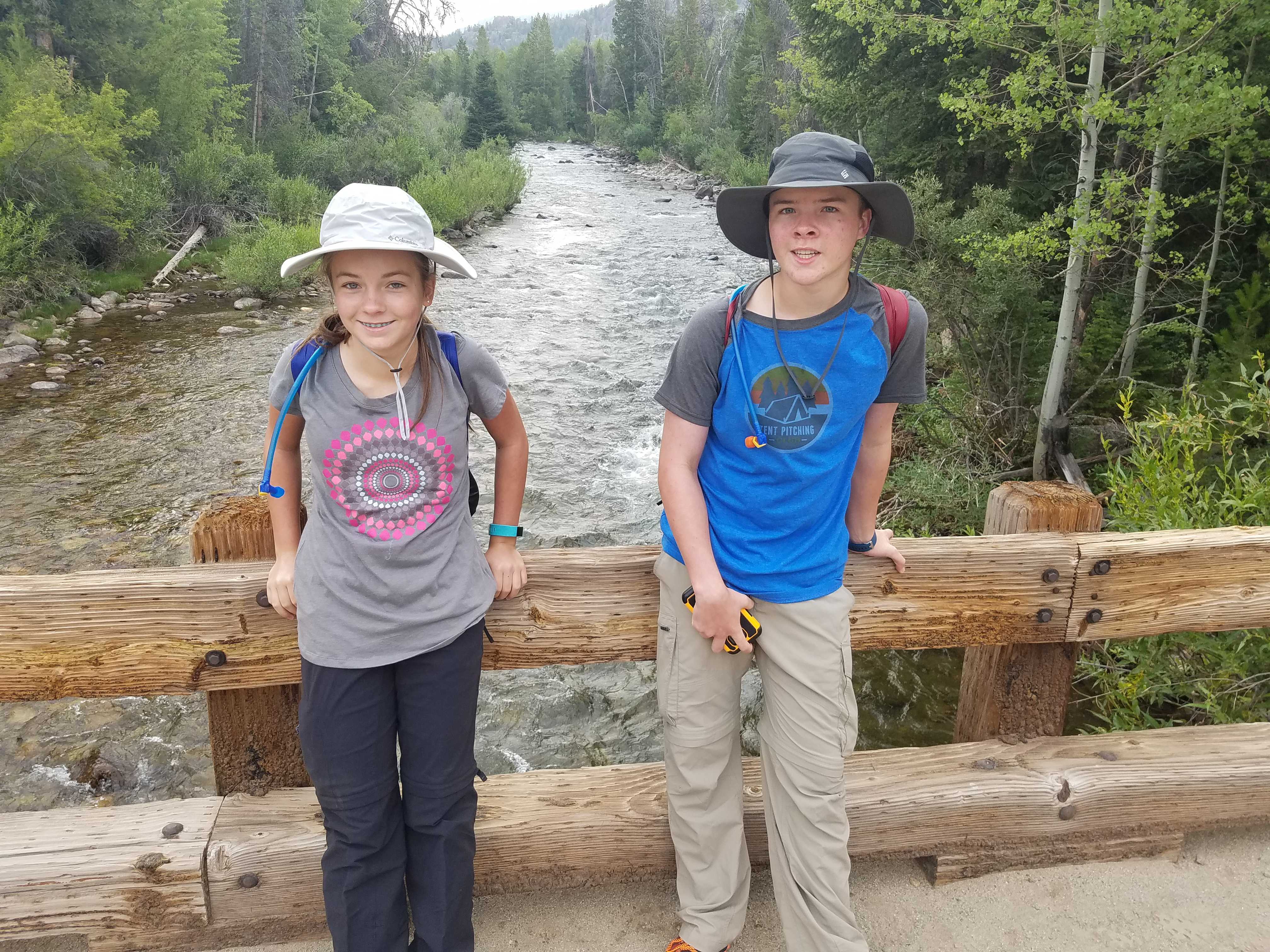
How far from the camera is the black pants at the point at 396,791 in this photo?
187cm

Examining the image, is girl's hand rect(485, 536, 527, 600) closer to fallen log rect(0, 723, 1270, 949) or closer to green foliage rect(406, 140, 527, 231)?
fallen log rect(0, 723, 1270, 949)

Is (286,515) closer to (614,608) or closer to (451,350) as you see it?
(451,350)

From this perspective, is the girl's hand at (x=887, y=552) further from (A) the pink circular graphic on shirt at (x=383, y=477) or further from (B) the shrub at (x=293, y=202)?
(B) the shrub at (x=293, y=202)

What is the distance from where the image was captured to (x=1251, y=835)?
8.79 ft

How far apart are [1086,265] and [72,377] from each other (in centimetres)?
1030

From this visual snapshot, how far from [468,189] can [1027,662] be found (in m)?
22.5

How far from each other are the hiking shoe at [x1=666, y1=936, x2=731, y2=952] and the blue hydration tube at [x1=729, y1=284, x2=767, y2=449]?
48.3 inches

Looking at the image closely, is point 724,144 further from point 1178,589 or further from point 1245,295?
point 1178,589

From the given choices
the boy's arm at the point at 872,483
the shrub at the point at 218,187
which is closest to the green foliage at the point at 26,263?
the shrub at the point at 218,187

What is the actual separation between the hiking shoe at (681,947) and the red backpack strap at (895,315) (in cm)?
147

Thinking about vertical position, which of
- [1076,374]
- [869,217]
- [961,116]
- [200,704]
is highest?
[961,116]

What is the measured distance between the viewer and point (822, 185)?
1.75 m

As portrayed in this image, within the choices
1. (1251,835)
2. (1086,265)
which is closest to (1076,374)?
(1086,265)

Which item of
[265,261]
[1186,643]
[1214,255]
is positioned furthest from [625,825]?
[265,261]
